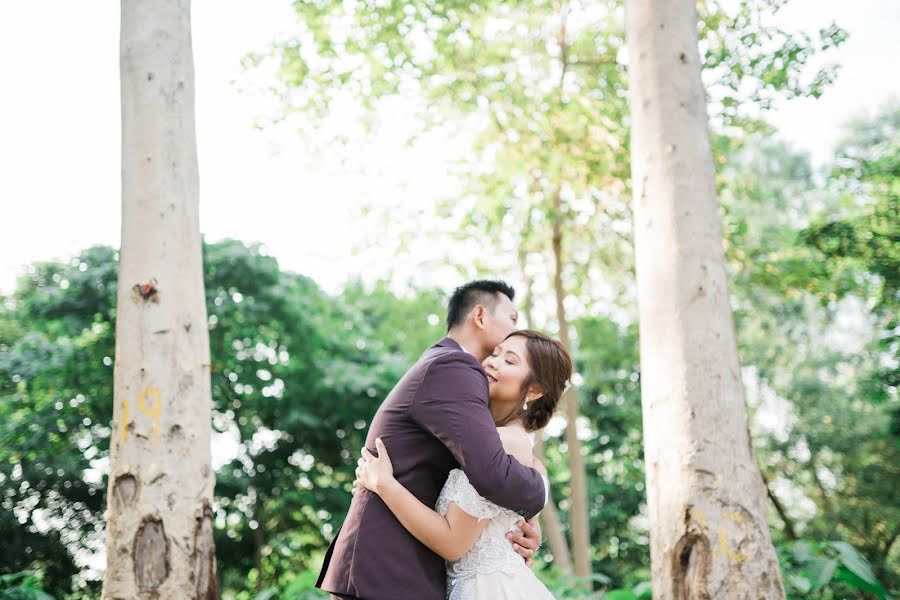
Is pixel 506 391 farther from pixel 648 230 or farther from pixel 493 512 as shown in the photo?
pixel 648 230

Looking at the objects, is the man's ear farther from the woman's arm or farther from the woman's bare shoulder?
the woman's arm

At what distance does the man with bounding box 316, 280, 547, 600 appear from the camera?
109 inches

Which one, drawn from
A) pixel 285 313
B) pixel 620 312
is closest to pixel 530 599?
pixel 285 313

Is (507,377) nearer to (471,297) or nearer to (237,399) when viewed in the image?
(471,297)

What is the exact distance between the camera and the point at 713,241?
393 centimetres

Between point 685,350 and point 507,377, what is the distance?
0.94 m

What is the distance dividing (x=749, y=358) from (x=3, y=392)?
20135 mm

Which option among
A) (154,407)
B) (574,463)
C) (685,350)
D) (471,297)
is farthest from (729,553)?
(574,463)

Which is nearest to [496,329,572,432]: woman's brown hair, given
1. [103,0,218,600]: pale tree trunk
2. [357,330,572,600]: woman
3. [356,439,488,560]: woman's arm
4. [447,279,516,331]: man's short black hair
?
[357,330,572,600]: woman

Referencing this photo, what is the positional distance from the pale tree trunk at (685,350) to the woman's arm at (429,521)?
1.12 metres

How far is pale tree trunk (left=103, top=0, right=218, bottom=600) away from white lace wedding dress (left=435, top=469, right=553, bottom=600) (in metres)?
1.33

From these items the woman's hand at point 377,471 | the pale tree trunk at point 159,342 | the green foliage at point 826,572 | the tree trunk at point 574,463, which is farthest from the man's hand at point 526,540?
the tree trunk at point 574,463

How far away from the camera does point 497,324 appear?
3.55 meters

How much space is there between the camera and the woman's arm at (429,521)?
9.39 ft
